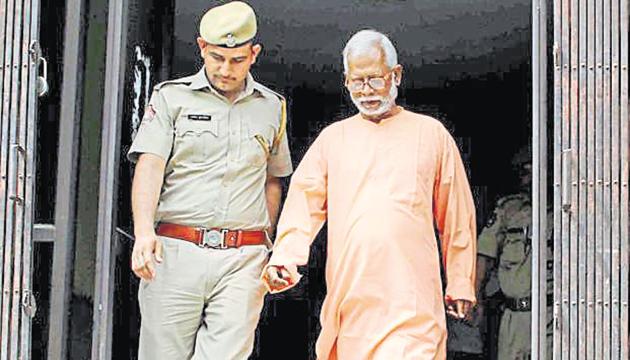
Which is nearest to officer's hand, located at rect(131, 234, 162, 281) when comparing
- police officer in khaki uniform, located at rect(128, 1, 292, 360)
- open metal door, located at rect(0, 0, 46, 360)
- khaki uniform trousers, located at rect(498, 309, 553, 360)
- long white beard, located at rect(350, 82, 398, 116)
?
police officer in khaki uniform, located at rect(128, 1, 292, 360)

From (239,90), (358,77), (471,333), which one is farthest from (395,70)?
(471,333)

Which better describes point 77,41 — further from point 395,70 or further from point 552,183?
point 552,183

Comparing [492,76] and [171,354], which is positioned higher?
[492,76]

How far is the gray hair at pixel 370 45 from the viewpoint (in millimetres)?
6270

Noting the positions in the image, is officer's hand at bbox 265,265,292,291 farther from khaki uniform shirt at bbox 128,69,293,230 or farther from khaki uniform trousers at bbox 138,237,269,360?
khaki uniform shirt at bbox 128,69,293,230

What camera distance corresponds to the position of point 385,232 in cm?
608

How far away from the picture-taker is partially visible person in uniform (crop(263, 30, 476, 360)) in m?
6.05

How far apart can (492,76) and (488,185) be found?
464 mm

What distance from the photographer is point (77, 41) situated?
6.09 metres

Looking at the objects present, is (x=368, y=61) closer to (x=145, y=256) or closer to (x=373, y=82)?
(x=373, y=82)

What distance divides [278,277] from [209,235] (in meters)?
0.32

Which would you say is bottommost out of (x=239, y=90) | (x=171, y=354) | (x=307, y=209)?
(x=171, y=354)

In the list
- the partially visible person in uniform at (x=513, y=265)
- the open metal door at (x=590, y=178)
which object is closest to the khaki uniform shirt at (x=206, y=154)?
the partially visible person in uniform at (x=513, y=265)

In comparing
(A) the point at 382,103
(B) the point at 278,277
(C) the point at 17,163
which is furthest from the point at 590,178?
(C) the point at 17,163
